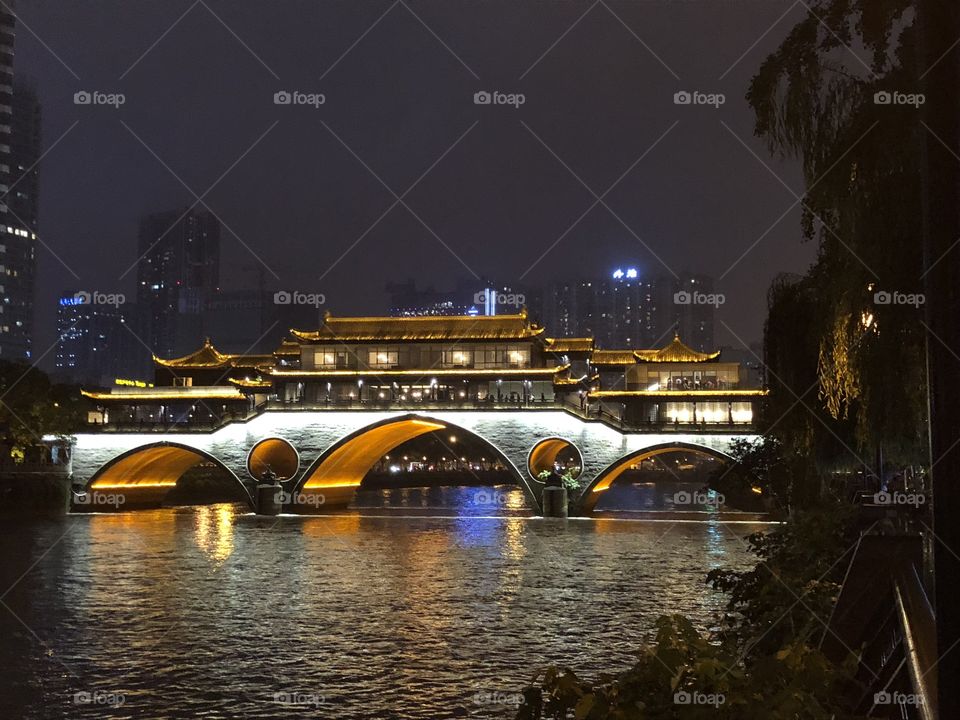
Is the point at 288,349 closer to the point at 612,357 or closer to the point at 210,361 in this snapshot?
the point at 210,361

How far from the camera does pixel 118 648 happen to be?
1753 centimetres

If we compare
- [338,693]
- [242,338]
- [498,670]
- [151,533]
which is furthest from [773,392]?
[242,338]

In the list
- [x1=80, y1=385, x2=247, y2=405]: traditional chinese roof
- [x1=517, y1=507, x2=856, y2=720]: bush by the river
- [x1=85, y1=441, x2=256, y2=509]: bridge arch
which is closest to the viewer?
[x1=517, y1=507, x2=856, y2=720]: bush by the river

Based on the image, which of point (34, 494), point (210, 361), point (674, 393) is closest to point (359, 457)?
point (210, 361)

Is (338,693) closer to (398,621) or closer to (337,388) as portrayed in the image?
(398,621)

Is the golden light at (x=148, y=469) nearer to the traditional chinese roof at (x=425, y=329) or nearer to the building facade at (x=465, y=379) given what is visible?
the building facade at (x=465, y=379)

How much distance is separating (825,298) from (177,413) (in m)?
58.3

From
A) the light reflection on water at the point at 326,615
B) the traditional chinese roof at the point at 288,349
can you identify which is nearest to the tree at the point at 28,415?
the traditional chinese roof at the point at 288,349

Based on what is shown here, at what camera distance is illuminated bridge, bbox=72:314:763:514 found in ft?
178

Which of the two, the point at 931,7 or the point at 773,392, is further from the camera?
the point at 773,392

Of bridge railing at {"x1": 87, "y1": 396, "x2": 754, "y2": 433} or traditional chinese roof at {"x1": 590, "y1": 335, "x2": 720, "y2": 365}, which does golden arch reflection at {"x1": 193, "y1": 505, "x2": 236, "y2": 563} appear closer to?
bridge railing at {"x1": 87, "y1": 396, "x2": 754, "y2": 433}

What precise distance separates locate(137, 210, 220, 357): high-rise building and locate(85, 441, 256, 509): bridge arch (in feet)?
351

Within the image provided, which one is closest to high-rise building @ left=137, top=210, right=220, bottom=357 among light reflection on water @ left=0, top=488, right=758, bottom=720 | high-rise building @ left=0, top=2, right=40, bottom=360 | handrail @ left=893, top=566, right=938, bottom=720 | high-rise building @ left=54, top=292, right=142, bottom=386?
high-rise building @ left=54, top=292, right=142, bottom=386

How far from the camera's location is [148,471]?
215 ft
